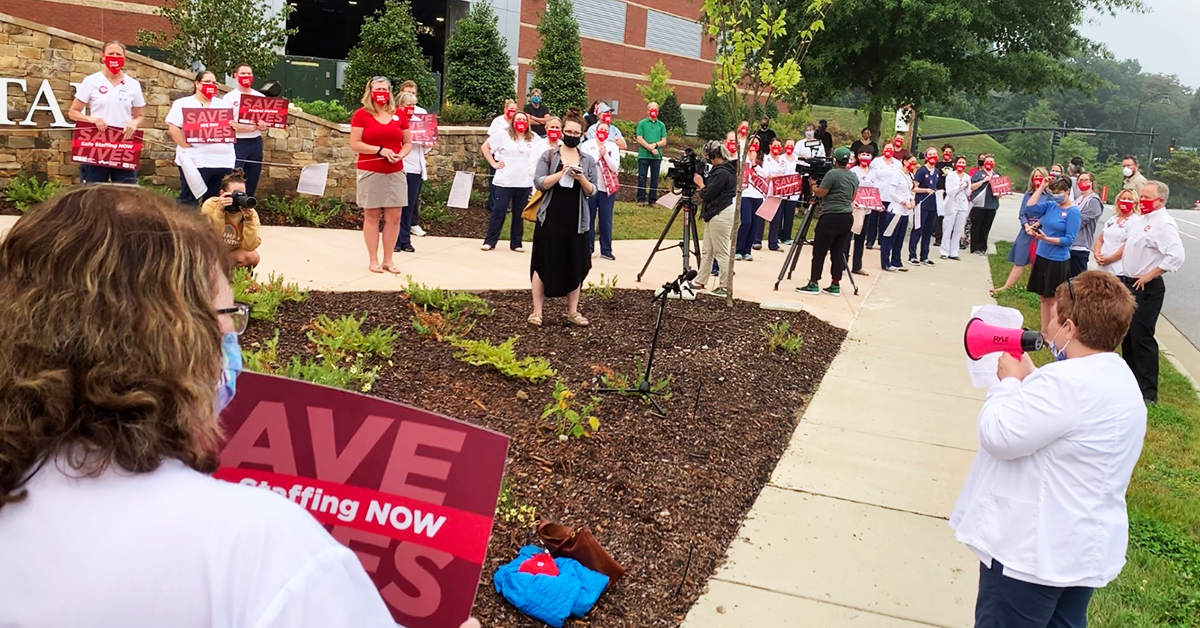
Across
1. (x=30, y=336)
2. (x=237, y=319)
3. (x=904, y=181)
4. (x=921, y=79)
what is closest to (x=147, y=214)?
(x=30, y=336)

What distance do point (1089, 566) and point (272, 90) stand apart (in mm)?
10780

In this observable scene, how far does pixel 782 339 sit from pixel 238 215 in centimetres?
486

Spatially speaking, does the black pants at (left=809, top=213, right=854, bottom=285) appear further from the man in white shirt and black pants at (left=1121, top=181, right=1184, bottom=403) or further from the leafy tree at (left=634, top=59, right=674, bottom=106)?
the leafy tree at (left=634, top=59, right=674, bottom=106)

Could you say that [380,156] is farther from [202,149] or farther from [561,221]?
[561,221]

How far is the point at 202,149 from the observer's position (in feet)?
32.2

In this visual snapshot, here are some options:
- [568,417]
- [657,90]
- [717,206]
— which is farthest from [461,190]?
[657,90]

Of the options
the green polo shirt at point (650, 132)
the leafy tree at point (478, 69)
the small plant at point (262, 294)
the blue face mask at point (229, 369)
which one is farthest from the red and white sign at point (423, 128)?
the blue face mask at point (229, 369)

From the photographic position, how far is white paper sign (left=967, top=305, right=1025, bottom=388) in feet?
11.2

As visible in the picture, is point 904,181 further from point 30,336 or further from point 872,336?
point 30,336

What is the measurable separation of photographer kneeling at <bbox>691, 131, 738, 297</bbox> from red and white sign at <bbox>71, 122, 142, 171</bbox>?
6.15 m

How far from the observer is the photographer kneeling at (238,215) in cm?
663

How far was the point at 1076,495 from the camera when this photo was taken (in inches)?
125

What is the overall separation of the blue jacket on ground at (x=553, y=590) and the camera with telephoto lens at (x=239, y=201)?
3.62m

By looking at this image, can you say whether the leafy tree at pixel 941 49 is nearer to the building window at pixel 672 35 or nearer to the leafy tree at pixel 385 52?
the leafy tree at pixel 385 52
